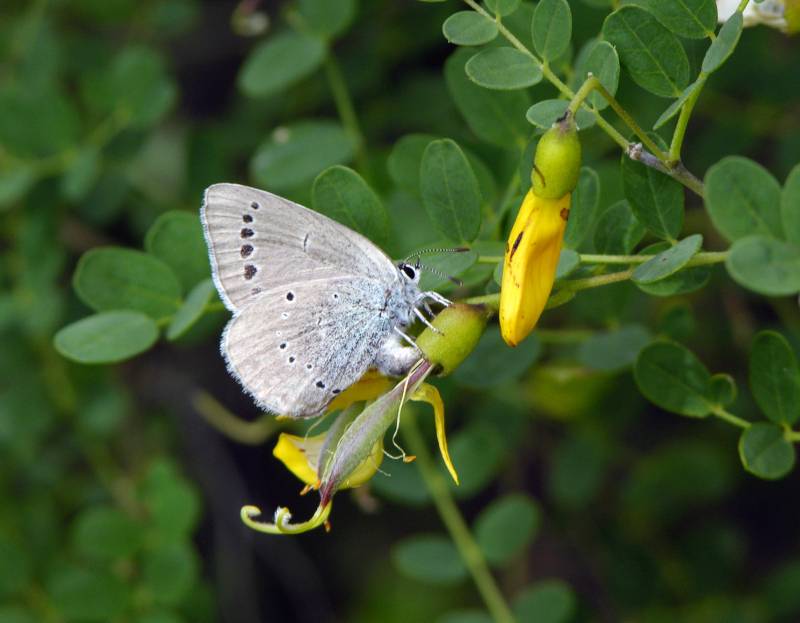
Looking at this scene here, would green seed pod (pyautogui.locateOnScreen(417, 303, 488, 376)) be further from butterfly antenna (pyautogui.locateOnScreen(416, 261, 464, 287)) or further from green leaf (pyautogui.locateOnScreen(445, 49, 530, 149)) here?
green leaf (pyautogui.locateOnScreen(445, 49, 530, 149))

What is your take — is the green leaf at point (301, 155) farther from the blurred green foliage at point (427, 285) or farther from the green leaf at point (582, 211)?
the green leaf at point (582, 211)

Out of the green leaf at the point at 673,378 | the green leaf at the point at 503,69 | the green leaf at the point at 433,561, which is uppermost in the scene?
the green leaf at the point at 503,69

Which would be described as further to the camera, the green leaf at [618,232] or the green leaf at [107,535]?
the green leaf at [107,535]

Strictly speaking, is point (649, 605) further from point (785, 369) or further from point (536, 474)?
point (785, 369)

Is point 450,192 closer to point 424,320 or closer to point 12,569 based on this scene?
point 424,320

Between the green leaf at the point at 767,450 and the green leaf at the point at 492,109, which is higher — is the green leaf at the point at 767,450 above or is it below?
below

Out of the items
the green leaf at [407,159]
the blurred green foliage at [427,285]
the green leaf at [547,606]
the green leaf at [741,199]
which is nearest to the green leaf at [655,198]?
the blurred green foliage at [427,285]

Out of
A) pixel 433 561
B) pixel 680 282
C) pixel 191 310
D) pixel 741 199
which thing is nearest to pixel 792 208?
pixel 741 199

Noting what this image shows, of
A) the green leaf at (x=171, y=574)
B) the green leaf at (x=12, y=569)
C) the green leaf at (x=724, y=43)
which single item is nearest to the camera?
the green leaf at (x=724, y=43)
